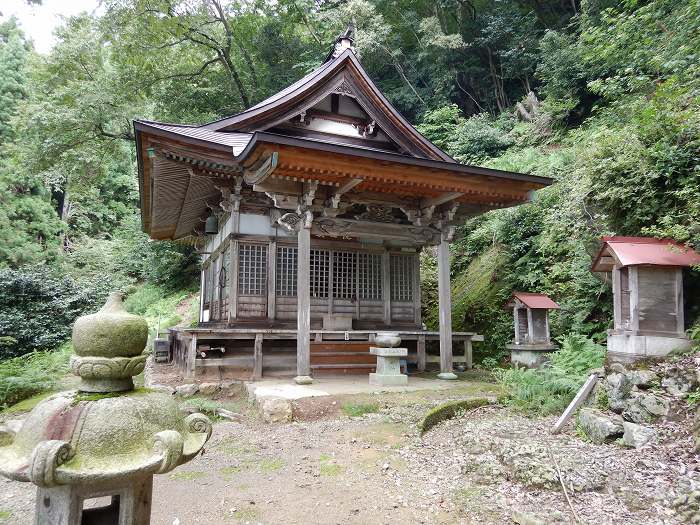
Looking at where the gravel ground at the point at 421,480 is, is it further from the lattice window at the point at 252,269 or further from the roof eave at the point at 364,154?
the lattice window at the point at 252,269

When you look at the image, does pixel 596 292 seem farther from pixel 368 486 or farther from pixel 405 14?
pixel 405 14

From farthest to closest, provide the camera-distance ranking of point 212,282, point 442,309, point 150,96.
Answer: point 150,96 < point 212,282 < point 442,309

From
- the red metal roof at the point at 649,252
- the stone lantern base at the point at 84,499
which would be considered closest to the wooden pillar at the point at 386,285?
the red metal roof at the point at 649,252

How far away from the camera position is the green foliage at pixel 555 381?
629cm

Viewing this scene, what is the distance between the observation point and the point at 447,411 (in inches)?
250

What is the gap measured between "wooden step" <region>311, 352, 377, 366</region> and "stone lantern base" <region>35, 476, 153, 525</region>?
22.9 ft

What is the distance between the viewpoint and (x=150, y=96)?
65.8 feet

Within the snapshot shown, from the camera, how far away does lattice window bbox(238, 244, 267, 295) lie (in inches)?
382

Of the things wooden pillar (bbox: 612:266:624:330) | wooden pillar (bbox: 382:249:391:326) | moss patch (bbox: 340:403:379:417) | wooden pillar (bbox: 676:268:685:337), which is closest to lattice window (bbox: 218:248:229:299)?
wooden pillar (bbox: 382:249:391:326)

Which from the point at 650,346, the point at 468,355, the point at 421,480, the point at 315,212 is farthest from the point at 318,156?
the point at 468,355

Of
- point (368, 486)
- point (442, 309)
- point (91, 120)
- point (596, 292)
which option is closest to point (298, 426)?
point (368, 486)

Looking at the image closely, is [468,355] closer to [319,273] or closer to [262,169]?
[319,273]

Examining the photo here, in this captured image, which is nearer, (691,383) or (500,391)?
(691,383)

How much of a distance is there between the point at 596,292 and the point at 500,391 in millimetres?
2939
